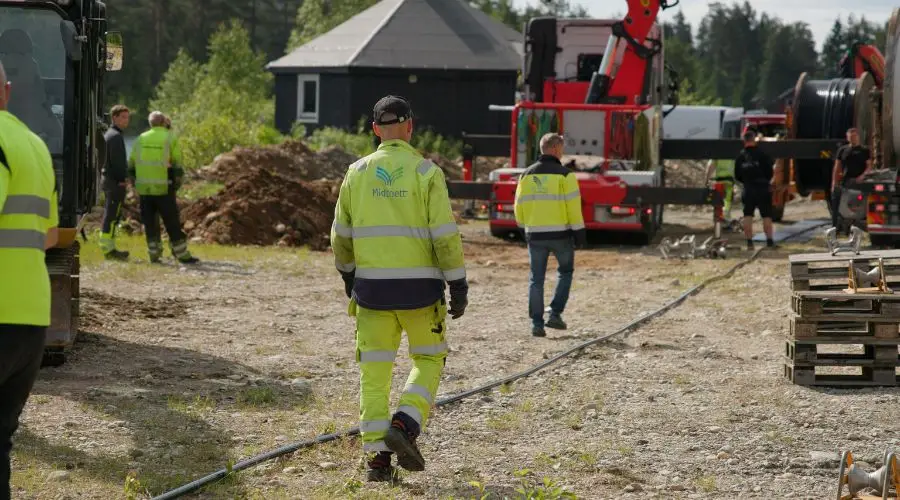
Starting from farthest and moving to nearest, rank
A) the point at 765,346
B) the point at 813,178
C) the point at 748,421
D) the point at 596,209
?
the point at 813,178, the point at 596,209, the point at 765,346, the point at 748,421

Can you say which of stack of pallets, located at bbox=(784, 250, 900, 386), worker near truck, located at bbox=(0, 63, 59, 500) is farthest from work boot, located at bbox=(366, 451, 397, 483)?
stack of pallets, located at bbox=(784, 250, 900, 386)

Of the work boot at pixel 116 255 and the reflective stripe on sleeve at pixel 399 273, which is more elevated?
the reflective stripe on sleeve at pixel 399 273

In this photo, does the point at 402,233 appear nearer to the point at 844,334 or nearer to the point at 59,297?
the point at 59,297

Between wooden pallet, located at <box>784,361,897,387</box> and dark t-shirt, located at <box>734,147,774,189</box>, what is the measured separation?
34.4 ft

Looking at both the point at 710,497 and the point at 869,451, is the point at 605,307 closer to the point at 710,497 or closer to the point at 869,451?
the point at 869,451

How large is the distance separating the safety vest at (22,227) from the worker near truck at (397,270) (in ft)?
6.34

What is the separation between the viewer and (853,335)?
9.70 metres

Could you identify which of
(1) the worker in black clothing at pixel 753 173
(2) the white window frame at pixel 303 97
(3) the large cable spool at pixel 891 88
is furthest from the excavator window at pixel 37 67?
(2) the white window frame at pixel 303 97

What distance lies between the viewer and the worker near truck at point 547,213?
1219 cm

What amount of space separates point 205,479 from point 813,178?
20870 mm

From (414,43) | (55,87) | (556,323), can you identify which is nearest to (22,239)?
(55,87)

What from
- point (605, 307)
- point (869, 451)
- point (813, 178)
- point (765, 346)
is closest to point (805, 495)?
point (869, 451)

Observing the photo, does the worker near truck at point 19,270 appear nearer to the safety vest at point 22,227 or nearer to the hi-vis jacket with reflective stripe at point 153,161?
the safety vest at point 22,227

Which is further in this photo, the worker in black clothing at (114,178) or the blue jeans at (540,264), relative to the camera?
the worker in black clothing at (114,178)
